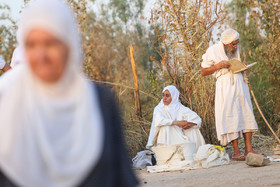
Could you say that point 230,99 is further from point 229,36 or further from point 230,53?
point 229,36

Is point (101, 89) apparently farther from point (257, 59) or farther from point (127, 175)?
point (257, 59)

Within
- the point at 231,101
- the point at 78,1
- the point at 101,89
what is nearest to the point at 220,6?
the point at 231,101

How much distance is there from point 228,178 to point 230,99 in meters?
2.04

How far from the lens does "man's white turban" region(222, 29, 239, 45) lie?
298 inches

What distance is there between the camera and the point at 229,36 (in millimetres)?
7629

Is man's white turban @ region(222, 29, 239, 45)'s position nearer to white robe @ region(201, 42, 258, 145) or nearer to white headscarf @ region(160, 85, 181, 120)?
white robe @ region(201, 42, 258, 145)

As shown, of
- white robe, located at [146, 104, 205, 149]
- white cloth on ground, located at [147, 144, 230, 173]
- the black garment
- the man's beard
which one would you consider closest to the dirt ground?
white cloth on ground, located at [147, 144, 230, 173]

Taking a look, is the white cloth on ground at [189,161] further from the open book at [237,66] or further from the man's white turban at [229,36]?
the man's white turban at [229,36]

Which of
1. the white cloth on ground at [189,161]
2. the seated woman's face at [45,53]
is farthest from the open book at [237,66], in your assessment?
the seated woman's face at [45,53]

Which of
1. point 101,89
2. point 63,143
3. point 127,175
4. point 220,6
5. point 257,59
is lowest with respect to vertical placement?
point 127,175

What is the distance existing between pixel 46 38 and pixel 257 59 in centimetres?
1119

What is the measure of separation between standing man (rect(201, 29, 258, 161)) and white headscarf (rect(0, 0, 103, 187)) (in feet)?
19.4

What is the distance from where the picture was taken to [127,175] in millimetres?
2062

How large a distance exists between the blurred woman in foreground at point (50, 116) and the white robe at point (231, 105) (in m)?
5.87
